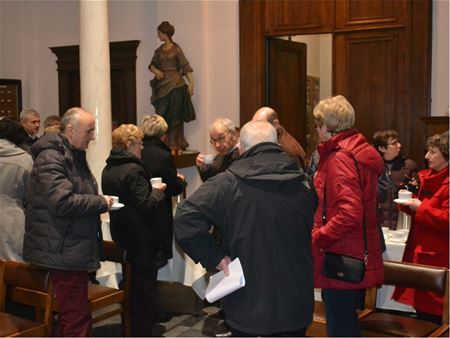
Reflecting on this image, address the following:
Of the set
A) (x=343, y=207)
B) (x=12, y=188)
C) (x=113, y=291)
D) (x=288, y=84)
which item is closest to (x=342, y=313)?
(x=343, y=207)

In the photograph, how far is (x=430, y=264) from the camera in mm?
3045

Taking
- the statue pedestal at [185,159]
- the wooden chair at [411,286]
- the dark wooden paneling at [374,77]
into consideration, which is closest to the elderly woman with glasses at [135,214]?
the wooden chair at [411,286]

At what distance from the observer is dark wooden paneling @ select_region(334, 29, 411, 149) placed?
19.6ft

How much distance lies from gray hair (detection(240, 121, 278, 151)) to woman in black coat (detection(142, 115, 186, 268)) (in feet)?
5.32

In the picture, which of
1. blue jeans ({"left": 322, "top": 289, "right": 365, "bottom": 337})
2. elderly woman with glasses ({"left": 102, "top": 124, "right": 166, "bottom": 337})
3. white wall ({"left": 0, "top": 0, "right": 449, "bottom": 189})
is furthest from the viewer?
white wall ({"left": 0, "top": 0, "right": 449, "bottom": 189})

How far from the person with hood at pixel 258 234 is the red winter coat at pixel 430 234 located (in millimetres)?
959

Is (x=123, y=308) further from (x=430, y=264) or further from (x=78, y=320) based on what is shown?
(x=430, y=264)

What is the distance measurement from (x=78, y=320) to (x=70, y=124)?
957 millimetres

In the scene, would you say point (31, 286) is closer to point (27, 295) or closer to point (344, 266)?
point (27, 295)

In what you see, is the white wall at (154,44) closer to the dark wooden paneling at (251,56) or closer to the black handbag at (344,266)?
the dark wooden paneling at (251,56)

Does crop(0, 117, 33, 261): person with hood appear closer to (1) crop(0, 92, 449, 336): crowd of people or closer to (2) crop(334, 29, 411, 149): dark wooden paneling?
(1) crop(0, 92, 449, 336): crowd of people

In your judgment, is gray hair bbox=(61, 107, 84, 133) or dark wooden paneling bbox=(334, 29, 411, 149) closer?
gray hair bbox=(61, 107, 84, 133)

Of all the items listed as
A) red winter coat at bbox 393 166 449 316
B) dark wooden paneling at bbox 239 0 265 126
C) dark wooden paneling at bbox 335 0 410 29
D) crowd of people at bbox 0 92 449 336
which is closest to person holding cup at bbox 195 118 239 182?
crowd of people at bbox 0 92 449 336

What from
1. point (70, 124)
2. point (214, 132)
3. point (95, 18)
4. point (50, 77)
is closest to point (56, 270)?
point (70, 124)
